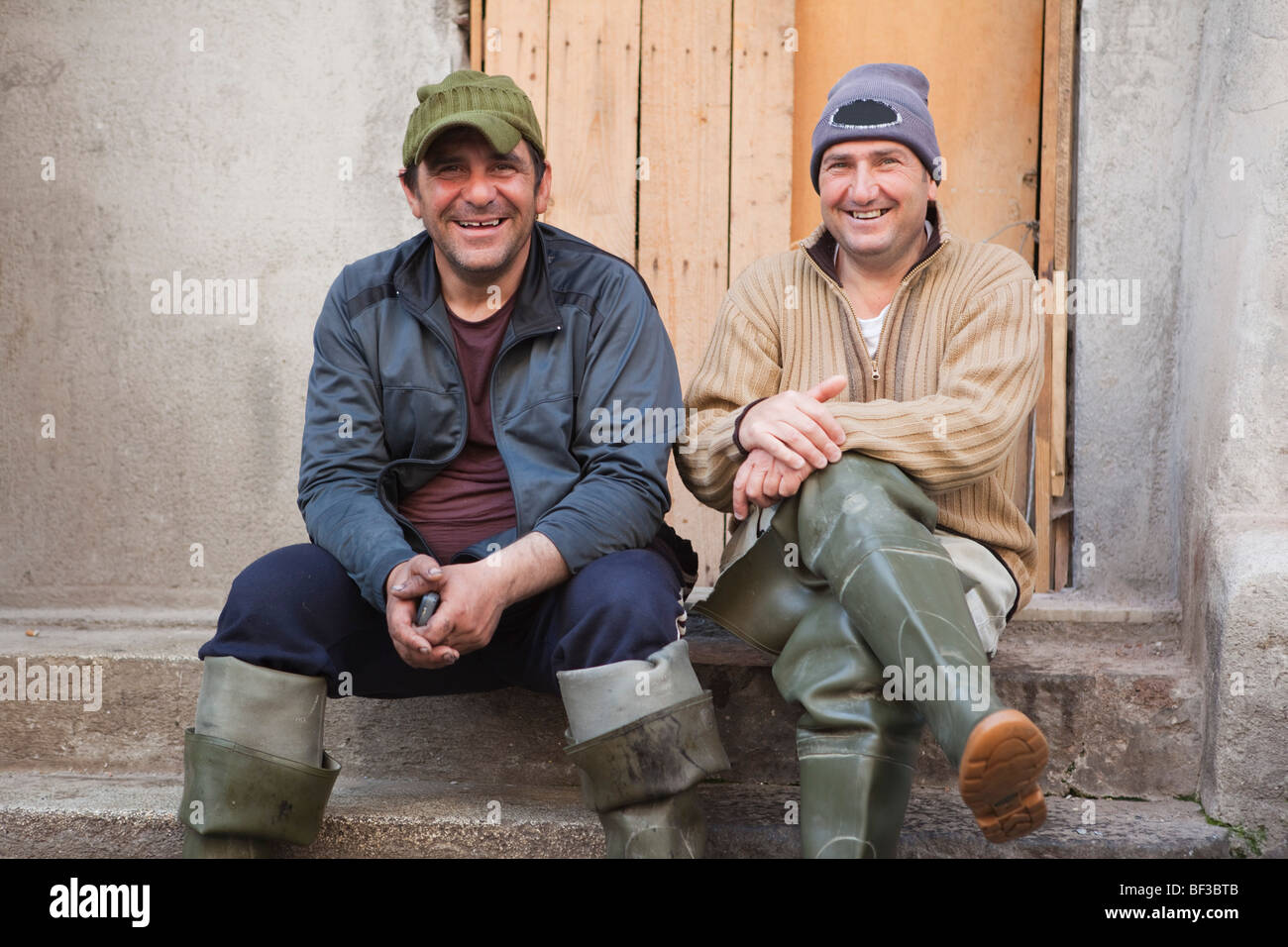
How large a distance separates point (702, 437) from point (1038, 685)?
2.89ft

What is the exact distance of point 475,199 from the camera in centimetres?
245

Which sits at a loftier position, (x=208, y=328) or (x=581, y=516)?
(x=208, y=328)

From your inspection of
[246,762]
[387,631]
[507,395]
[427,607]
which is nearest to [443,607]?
[427,607]

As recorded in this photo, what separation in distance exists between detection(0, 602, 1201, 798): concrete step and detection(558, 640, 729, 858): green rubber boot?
22.4 inches

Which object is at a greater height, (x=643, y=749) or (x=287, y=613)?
(x=287, y=613)

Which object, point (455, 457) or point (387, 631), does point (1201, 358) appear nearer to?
point (455, 457)

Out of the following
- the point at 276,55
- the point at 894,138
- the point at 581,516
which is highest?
the point at 276,55

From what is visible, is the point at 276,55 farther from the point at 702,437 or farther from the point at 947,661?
the point at 947,661

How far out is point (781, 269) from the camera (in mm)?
2742

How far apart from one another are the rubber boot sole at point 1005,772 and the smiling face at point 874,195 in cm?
108

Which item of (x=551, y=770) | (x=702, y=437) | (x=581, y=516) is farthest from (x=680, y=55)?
(x=551, y=770)

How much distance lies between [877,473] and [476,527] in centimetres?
78

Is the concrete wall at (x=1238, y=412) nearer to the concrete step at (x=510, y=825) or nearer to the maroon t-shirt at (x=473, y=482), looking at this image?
the concrete step at (x=510, y=825)

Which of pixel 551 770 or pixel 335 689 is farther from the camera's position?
pixel 551 770
